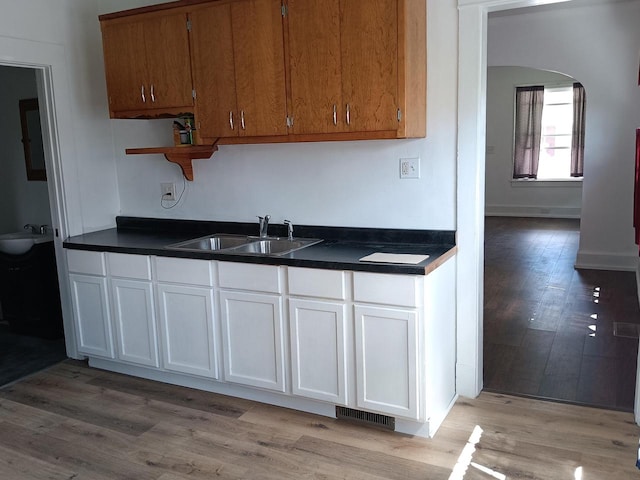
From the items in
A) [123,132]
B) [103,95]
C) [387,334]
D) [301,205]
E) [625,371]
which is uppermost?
[103,95]

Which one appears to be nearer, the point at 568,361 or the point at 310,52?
the point at 310,52

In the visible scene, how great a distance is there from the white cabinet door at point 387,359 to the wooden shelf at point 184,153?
54.4 inches

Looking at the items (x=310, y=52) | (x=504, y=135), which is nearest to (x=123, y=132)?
(x=310, y=52)

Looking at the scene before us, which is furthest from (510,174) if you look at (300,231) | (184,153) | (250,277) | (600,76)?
(250,277)

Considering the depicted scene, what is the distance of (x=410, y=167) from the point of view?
300cm

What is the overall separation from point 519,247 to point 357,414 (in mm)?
4994

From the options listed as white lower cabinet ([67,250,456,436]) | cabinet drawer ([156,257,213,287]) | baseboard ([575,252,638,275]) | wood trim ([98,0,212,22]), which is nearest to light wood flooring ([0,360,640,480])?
white lower cabinet ([67,250,456,436])

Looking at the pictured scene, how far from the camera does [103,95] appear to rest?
3.83 meters

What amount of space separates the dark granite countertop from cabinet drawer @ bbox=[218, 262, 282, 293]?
4 cm

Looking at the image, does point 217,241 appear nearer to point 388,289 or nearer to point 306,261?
point 306,261

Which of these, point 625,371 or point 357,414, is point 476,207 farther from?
point 625,371

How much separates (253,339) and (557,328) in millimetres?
2363

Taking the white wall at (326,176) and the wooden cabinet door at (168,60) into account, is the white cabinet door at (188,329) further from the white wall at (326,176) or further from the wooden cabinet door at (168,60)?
the wooden cabinet door at (168,60)

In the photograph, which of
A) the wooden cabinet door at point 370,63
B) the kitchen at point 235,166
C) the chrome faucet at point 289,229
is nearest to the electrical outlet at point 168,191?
the kitchen at point 235,166
